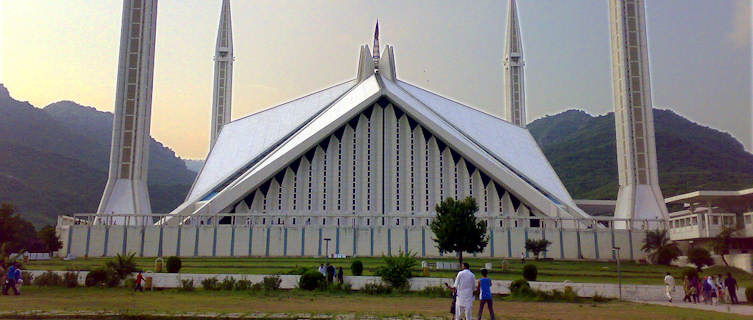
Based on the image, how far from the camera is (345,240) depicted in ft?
90.0

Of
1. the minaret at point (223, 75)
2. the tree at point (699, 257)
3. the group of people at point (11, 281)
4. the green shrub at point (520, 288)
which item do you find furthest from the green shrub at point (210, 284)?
the minaret at point (223, 75)

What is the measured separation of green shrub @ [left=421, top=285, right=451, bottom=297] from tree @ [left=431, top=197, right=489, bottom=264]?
20.9ft

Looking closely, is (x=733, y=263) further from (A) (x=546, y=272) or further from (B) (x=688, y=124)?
(B) (x=688, y=124)

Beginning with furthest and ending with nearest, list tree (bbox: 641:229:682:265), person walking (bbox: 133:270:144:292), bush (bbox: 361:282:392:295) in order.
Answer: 1. tree (bbox: 641:229:682:265)
2. person walking (bbox: 133:270:144:292)
3. bush (bbox: 361:282:392:295)

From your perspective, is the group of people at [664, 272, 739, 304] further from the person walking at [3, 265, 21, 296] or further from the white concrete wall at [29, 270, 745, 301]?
the person walking at [3, 265, 21, 296]

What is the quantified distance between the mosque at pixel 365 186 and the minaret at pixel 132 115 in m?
0.05

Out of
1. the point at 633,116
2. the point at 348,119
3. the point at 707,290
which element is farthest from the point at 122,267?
the point at 633,116

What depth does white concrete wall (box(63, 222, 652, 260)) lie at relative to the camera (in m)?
27.0

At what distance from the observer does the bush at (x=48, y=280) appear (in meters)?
14.0

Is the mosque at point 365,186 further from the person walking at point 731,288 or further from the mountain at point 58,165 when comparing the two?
the mountain at point 58,165

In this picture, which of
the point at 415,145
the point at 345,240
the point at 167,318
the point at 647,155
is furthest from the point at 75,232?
the point at 647,155

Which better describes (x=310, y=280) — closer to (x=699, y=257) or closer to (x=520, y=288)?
(x=520, y=288)

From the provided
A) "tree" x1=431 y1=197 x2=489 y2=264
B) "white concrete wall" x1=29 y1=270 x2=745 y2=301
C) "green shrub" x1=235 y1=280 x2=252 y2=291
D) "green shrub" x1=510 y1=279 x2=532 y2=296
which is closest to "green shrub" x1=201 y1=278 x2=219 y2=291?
"white concrete wall" x1=29 y1=270 x2=745 y2=301

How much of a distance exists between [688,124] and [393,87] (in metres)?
69.7
